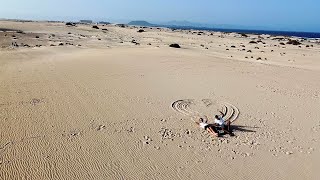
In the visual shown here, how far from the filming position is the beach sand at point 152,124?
30.8 ft

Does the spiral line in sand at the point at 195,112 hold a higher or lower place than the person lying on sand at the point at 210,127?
lower

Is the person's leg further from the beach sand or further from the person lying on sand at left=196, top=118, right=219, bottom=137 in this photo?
the beach sand

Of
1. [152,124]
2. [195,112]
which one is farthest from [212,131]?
[195,112]

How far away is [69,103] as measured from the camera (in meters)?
14.7

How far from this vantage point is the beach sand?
940 cm

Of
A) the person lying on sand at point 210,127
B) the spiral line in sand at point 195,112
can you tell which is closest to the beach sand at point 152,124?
the spiral line in sand at point 195,112

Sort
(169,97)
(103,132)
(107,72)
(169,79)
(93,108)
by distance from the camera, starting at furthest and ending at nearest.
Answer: (107,72), (169,79), (169,97), (93,108), (103,132)

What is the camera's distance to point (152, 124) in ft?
41.1

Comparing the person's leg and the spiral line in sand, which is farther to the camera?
the spiral line in sand

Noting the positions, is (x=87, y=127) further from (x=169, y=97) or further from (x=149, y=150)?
(x=169, y=97)

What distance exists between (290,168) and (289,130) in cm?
307

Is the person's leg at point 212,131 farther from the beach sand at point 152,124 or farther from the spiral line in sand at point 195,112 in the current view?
the spiral line in sand at point 195,112

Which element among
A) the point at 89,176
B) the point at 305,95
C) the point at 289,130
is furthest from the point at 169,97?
the point at 89,176

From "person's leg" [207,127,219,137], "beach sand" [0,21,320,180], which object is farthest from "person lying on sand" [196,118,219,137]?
"beach sand" [0,21,320,180]
